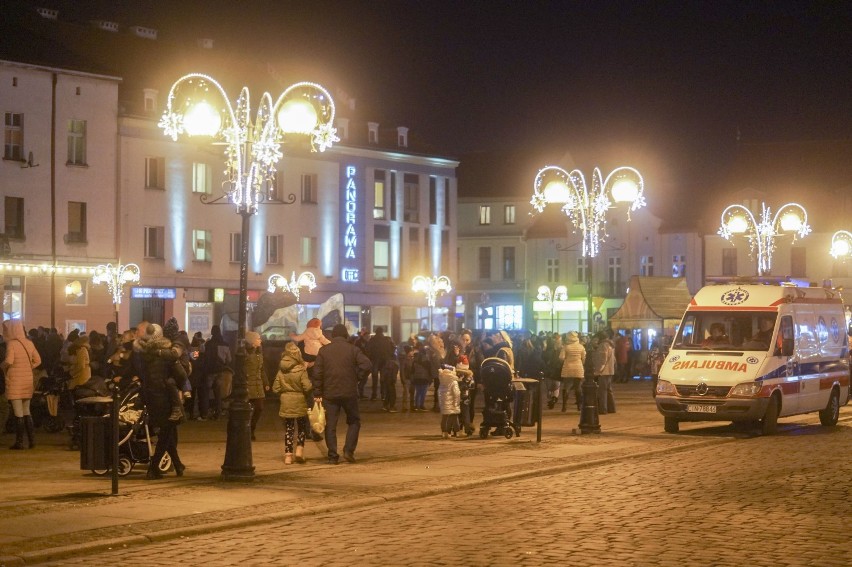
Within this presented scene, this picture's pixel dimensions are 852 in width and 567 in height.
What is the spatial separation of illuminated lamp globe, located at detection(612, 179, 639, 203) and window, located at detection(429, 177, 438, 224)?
46067mm

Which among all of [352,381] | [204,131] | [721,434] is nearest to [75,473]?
[352,381]

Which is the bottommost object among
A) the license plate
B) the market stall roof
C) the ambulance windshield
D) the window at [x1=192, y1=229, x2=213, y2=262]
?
the license plate

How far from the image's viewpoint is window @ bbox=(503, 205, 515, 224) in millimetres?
89562

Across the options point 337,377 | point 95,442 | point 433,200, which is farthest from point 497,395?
point 433,200

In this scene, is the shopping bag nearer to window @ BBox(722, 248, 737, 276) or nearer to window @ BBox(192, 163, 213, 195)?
window @ BBox(192, 163, 213, 195)

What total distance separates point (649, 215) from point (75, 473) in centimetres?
6932

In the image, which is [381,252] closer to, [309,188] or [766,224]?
[309,188]

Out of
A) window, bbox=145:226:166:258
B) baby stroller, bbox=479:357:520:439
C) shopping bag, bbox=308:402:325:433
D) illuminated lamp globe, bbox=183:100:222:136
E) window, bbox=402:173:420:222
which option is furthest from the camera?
window, bbox=402:173:420:222

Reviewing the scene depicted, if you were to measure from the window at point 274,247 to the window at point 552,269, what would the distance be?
2743 centimetres

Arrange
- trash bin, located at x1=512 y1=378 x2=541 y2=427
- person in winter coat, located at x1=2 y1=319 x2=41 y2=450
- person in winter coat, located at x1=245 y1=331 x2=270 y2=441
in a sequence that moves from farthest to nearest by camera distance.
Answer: trash bin, located at x1=512 y1=378 x2=541 y2=427
person in winter coat, located at x1=245 y1=331 x2=270 y2=441
person in winter coat, located at x1=2 y1=319 x2=41 y2=450

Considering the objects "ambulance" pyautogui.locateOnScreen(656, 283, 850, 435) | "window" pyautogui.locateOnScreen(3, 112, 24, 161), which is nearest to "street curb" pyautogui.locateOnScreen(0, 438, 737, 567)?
"ambulance" pyautogui.locateOnScreen(656, 283, 850, 435)

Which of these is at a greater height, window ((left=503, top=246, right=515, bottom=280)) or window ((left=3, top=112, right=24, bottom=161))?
window ((left=3, top=112, right=24, bottom=161))

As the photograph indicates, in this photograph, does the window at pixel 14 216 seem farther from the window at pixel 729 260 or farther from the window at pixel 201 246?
the window at pixel 729 260

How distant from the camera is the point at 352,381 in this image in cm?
1822
